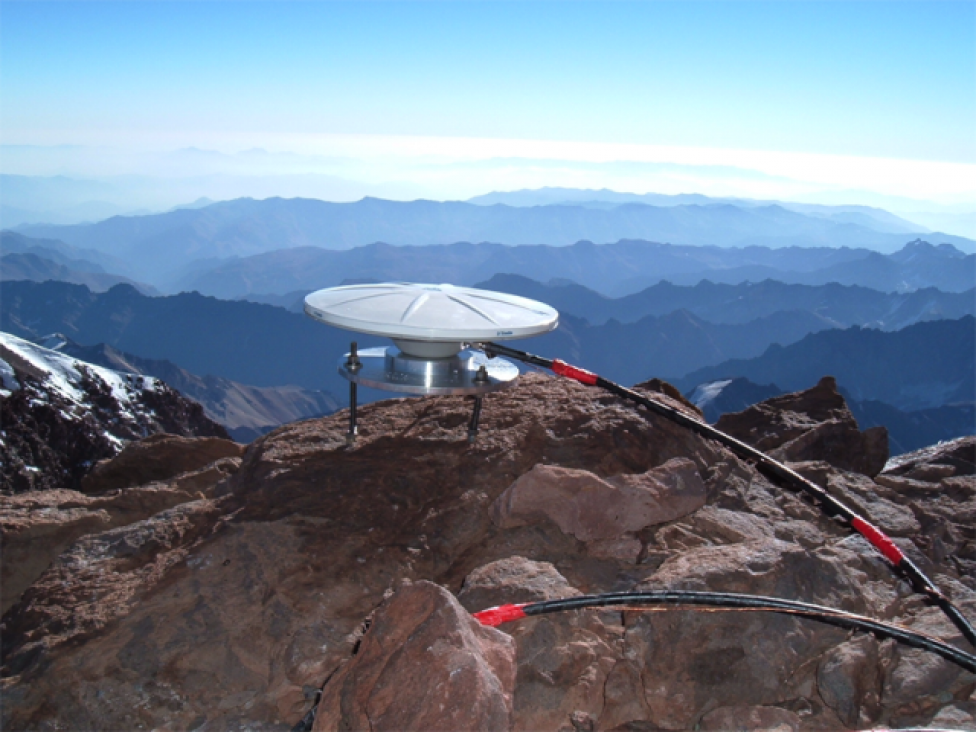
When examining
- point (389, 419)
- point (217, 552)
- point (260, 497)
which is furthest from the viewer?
point (389, 419)

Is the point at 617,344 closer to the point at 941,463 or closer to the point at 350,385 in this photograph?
the point at 941,463

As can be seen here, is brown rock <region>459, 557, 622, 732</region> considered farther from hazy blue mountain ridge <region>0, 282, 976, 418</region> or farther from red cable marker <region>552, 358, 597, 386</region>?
hazy blue mountain ridge <region>0, 282, 976, 418</region>

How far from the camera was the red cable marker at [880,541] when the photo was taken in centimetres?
491

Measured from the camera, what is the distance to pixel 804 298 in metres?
135

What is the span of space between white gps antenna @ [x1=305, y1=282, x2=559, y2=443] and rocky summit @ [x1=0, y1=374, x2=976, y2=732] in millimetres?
540

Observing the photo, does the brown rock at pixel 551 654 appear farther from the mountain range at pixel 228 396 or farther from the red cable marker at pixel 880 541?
the mountain range at pixel 228 396

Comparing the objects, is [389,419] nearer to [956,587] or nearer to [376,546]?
[376,546]

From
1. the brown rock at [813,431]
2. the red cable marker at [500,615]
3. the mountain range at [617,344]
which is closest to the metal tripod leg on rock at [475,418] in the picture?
the red cable marker at [500,615]

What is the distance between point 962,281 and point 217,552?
16996cm

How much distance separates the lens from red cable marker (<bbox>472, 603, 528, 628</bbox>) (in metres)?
3.60

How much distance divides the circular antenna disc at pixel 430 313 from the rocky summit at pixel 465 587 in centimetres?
104

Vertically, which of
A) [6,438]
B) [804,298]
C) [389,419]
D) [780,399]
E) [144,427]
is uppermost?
[389,419]

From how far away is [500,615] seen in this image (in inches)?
142

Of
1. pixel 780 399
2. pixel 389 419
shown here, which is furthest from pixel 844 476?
pixel 389 419
